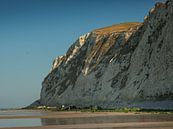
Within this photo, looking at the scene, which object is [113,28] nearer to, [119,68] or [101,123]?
[119,68]

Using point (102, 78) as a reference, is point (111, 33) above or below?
above

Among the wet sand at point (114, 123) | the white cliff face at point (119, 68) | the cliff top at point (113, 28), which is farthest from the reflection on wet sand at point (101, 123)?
the cliff top at point (113, 28)

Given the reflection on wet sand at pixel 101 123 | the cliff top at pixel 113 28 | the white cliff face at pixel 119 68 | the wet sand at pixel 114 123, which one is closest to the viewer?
the wet sand at pixel 114 123

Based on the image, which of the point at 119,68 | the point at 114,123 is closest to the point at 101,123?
the point at 114,123

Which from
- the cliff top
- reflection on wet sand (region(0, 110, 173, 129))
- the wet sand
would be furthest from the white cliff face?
the wet sand

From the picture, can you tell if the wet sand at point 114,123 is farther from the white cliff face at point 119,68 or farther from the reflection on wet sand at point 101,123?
the white cliff face at point 119,68

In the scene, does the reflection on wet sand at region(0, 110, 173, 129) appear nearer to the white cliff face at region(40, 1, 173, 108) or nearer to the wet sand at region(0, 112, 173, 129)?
the wet sand at region(0, 112, 173, 129)

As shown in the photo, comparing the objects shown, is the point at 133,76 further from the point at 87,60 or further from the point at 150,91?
the point at 87,60

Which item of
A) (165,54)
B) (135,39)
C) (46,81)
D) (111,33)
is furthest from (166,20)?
(46,81)
